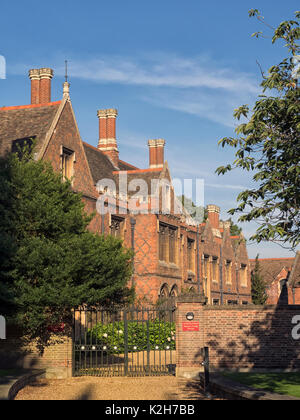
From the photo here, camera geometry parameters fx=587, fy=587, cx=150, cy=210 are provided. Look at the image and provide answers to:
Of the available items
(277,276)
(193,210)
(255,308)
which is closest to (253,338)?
(255,308)

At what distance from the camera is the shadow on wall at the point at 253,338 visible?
59.8 ft

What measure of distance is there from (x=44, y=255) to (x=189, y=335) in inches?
200

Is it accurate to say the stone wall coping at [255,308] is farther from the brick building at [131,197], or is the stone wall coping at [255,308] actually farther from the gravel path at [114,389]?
the brick building at [131,197]

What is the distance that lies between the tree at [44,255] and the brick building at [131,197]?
344cm

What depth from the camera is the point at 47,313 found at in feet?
61.1

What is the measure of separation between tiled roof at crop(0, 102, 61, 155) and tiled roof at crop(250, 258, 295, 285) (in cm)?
4162

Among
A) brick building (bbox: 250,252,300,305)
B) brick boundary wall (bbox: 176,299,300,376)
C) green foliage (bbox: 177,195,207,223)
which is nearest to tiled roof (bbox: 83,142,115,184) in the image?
brick boundary wall (bbox: 176,299,300,376)

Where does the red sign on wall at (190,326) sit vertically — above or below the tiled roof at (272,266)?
below

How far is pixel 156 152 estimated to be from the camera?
4509cm

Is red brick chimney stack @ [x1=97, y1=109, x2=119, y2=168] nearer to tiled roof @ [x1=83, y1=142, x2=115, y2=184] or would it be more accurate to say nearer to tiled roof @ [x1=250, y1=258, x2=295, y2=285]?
tiled roof @ [x1=83, y1=142, x2=115, y2=184]

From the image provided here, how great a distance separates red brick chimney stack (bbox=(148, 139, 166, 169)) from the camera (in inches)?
1767

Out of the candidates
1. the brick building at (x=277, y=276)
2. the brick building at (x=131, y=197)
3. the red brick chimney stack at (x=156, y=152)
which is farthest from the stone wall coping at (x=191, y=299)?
the brick building at (x=277, y=276)

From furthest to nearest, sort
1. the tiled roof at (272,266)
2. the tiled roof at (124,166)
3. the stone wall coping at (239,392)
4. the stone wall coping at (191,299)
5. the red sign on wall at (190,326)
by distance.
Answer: the tiled roof at (272,266) → the tiled roof at (124,166) → the stone wall coping at (191,299) → the red sign on wall at (190,326) → the stone wall coping at (239,392)
